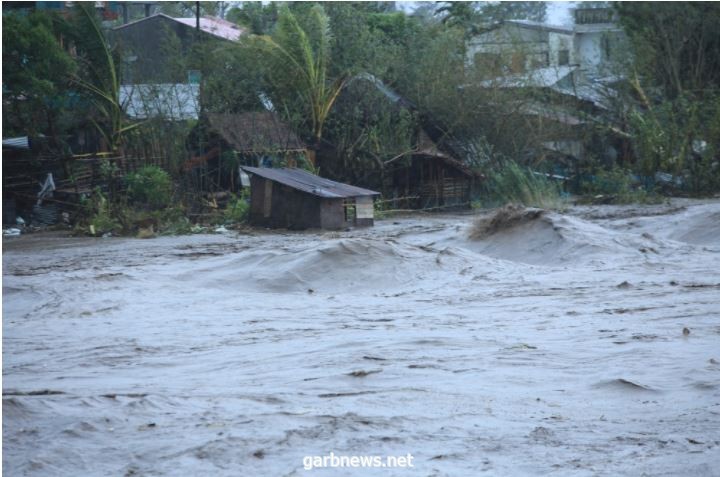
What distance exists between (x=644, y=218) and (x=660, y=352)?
34.2 feet

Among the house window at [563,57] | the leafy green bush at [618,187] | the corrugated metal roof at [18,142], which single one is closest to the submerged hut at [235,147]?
the corrugated metal roof at [18,142]

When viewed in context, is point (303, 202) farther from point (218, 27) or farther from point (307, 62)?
point (218, 27)

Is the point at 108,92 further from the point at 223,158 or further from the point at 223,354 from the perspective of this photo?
the point at 223,354

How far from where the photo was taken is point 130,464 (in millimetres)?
4836

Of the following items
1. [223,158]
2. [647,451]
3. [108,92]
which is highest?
[108,92]

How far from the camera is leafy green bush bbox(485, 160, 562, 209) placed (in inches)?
821

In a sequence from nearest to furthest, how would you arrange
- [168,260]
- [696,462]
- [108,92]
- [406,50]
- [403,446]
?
[696,462]
[403,446]
[168,260]
[108,92]
[406,50]

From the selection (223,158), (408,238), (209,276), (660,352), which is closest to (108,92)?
(223,158)

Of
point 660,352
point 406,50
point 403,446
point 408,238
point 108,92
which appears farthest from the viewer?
point 406,50

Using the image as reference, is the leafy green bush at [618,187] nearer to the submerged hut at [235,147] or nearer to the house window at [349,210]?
the house window at [349,210]

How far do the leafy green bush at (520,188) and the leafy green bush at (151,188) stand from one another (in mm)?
6953

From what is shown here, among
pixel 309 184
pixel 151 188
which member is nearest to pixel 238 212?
pixel 309 184

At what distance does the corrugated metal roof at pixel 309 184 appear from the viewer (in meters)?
17.4

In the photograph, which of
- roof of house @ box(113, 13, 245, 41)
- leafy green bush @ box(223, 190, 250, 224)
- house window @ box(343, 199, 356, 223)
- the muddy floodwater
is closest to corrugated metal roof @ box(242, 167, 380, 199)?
house window @ box(343, 199, 356, 223)
